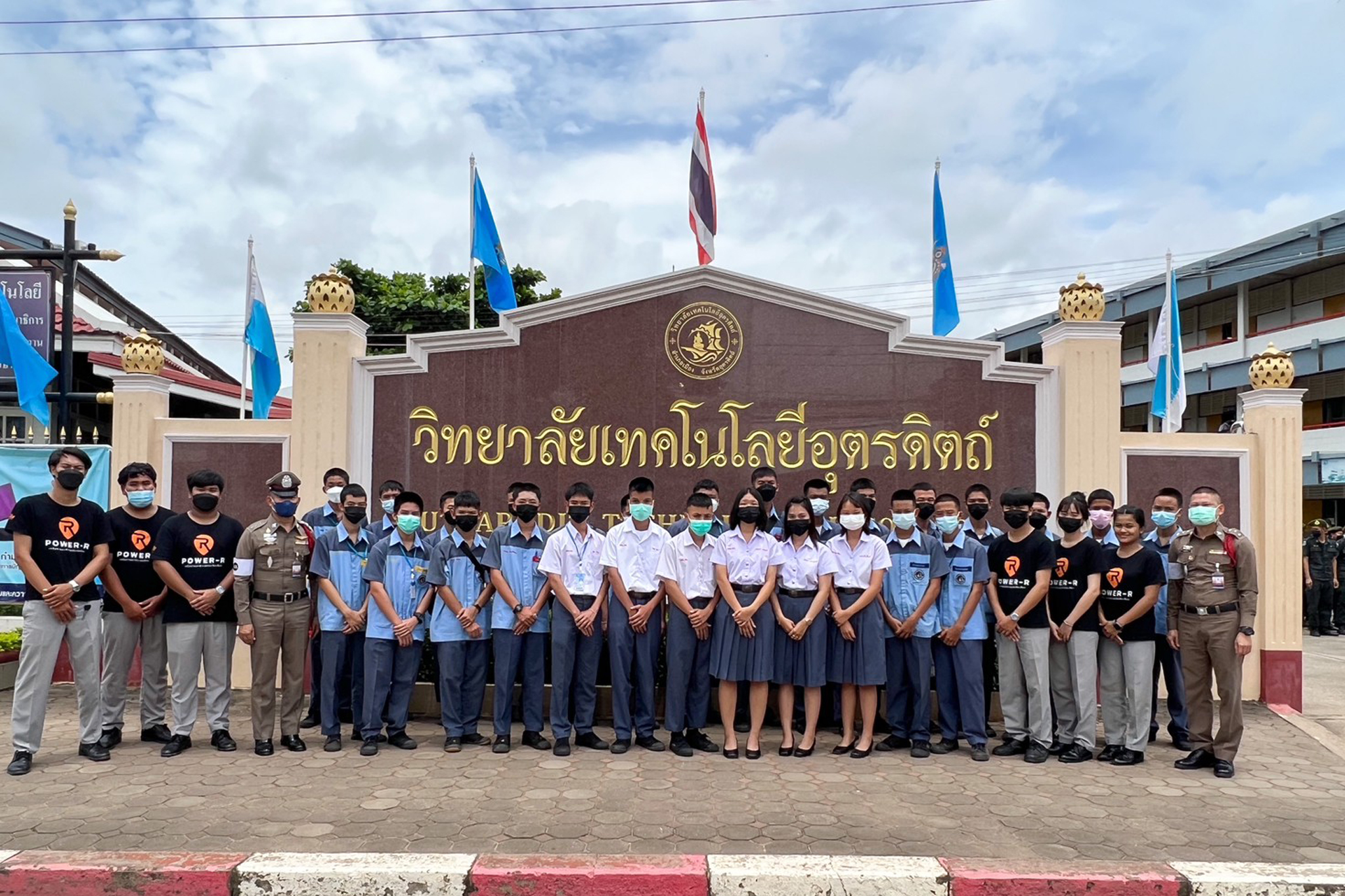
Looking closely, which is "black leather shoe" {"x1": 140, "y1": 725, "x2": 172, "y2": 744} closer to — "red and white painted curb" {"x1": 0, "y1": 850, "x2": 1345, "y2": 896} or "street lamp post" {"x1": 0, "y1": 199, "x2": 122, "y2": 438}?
"red and white painted curb" {"x1": 0, "y1": 850, "x2": 1345, "y2": 896}

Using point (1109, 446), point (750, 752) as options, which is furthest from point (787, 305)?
point (750, 752)

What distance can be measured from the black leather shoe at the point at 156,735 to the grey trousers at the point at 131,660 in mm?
32

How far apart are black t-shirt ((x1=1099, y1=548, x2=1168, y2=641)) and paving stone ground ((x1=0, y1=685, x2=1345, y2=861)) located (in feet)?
2.77

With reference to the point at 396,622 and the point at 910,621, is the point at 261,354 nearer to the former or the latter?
the point at 396,622

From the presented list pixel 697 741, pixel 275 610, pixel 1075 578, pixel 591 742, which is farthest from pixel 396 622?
pixel 1075 578

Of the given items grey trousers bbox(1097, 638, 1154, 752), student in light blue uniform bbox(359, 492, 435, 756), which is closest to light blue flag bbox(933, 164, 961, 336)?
grey trousers bbox(1097, 638, 1154, 752)

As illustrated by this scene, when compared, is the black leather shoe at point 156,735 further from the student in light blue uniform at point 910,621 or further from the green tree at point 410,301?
the green tree at point 410,301

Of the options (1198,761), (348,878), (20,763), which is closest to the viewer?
(348,878)

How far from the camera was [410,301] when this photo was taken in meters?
22.8

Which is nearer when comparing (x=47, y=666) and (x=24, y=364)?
(x=47, y=666)

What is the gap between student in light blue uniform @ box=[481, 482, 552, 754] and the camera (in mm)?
5785

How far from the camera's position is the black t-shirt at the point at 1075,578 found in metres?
5.68

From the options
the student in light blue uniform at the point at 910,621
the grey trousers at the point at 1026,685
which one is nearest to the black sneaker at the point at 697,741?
the student in light blue uniform at the point at 910,621

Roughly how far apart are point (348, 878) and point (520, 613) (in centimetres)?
227
